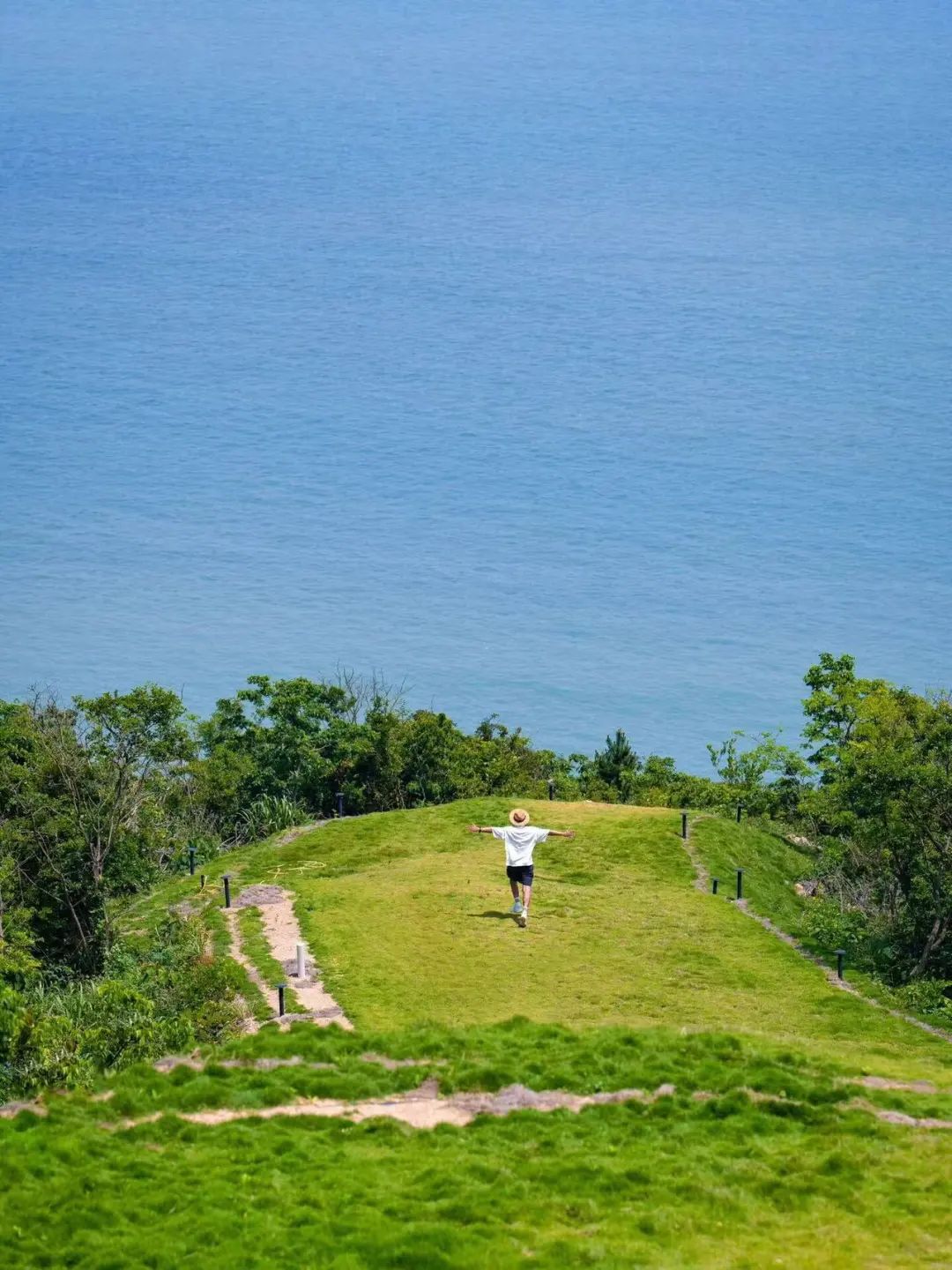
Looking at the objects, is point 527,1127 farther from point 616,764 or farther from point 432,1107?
point 616,764

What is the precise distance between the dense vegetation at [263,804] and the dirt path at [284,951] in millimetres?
879

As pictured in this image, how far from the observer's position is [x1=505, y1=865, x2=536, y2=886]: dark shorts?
1297 inches

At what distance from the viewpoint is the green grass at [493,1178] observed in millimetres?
19141

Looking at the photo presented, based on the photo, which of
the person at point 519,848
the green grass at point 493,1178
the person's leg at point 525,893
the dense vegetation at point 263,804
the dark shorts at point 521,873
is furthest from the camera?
the person's leg at point 525,893

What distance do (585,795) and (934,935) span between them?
75.0ft

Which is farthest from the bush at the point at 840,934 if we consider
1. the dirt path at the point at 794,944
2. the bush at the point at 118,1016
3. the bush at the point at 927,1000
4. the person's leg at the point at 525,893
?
the bush at the point at 118,1016

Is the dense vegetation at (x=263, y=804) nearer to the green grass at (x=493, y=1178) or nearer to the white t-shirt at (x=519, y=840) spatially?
the green grass at (x=493, y=1178)

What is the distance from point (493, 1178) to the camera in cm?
2102

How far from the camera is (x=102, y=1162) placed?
21.3 meters

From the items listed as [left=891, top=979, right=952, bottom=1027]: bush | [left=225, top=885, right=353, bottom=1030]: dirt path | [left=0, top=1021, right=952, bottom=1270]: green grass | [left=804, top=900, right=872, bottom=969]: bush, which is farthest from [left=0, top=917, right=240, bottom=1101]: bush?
[left=891, top=979, right=952, bottom=1027]: bush

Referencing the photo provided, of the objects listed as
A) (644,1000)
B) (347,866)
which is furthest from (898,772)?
(347,866)

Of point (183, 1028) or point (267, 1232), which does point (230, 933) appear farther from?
point (267, 1232)

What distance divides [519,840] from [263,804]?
16.1 metres

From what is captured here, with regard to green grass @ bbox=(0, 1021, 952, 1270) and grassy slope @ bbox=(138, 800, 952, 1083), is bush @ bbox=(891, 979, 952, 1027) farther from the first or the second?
green grass @ bbox=(0, 1021, 952, 1270)
